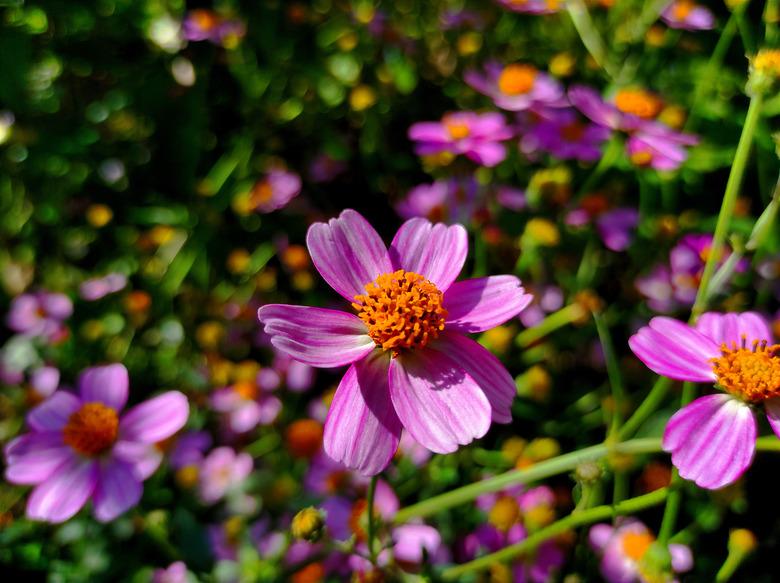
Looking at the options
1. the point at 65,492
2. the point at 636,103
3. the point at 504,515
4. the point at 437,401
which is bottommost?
the point at 504,515

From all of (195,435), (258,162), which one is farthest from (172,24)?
(195,435)

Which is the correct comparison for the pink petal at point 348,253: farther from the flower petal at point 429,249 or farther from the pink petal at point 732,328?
the pink petal at point 732,328

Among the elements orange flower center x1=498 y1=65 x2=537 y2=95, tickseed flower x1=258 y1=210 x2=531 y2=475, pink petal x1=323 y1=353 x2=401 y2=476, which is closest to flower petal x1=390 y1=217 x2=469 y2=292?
tickseed flower x1=258 y1=210 x2=531 y2=475

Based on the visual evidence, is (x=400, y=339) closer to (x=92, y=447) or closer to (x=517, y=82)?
(x=92, y=447)

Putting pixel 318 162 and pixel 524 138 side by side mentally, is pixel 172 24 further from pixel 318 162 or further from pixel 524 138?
pixel 524 138

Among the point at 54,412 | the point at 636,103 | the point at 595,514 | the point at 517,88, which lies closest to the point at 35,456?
the point at 54,412

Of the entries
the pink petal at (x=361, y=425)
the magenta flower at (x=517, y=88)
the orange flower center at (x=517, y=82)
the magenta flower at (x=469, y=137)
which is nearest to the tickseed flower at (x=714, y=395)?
the pink petal at (x=361, y=425)

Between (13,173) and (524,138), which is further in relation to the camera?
(13,173)
